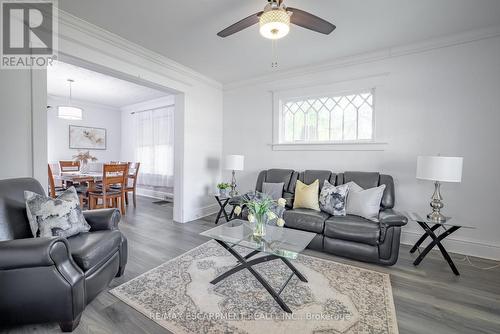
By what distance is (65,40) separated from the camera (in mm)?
2477

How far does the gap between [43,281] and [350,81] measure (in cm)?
400

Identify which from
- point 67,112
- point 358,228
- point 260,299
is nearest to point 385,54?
point 358,228

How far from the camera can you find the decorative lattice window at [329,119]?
344cm

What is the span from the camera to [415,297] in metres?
1.95

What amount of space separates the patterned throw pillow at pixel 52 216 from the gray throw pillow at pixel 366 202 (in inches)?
114

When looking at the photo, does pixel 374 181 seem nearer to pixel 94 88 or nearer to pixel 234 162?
pixel 234 162

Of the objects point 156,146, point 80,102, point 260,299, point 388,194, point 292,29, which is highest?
point 292,29

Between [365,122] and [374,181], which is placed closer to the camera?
[374,181]

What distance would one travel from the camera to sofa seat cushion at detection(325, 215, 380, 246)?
8.12ft

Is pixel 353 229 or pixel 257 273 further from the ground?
pixel 353 229

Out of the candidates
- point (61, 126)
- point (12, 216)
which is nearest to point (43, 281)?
point (12, 216)

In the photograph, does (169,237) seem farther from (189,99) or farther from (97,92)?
(97,92)

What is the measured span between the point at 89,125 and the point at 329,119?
21.0 ft

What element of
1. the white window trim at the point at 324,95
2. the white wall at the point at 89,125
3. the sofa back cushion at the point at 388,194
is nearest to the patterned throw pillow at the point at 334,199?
the sofa back cushion at the point at 388,194
